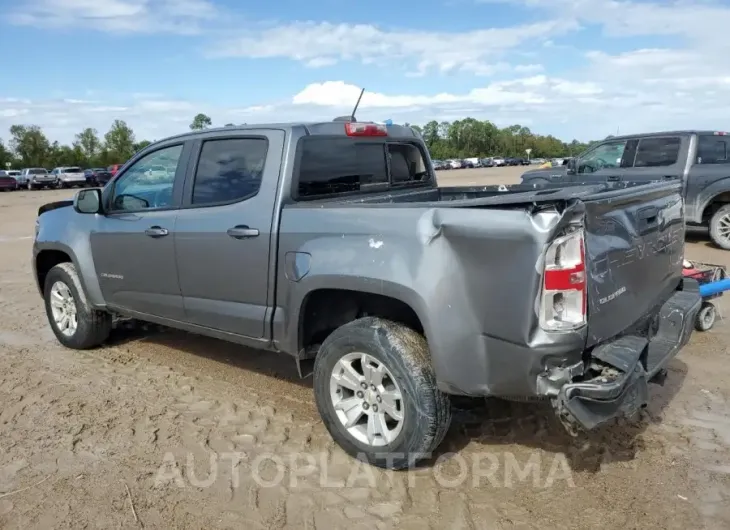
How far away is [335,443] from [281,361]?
162 cm

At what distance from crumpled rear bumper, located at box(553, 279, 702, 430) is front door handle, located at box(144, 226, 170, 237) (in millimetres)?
2930

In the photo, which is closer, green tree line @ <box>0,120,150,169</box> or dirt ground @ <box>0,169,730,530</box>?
dirt ground @ <box>0,169,730,530</box>

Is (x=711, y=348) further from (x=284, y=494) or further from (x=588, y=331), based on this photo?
(x=284, y=494)

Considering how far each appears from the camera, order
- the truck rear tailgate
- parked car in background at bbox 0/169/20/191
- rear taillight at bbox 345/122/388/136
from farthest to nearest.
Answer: parked car in background at bbox 0/169/20/191 < rear taillight at bbox 345/122/388/136 < the truck rear tailgate

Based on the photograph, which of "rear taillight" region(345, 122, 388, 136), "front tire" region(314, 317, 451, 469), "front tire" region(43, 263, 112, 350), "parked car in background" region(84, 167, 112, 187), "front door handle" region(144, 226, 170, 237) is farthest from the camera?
"parked car in background" region(84, 167, 112, 187)

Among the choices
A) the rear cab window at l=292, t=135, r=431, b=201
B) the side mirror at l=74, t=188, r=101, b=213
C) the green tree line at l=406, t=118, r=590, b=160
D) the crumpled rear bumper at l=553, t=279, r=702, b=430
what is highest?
the rear cab window at l=292, t=135, r=431, b=201

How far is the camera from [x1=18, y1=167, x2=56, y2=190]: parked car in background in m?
40.4

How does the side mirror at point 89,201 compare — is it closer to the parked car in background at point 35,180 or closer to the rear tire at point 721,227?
the rear tire at point 721,227

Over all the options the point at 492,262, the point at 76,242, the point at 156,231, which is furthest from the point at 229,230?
the point at 76,242

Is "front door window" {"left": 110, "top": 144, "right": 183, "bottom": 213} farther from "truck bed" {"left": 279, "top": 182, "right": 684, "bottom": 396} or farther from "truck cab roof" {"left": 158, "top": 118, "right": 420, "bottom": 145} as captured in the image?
"truck bed" {"left": 279, "top": 182, "right": 684, "bottom": 396}

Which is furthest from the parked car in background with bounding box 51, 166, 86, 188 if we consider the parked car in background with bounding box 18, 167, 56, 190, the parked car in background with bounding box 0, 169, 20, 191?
the parked car in background with bounding box 0, 169, 20, 191

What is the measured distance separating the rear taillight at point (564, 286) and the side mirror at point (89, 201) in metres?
3.80

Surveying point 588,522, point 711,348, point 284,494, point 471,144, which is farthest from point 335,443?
point 471,144

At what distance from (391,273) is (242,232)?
1.18 meters
